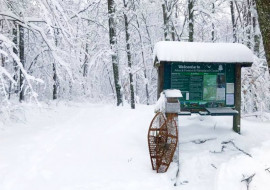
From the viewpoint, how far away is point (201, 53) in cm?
724

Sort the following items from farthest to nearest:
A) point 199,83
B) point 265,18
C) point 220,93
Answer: point 220,93 < point 199,83 < point 265,18

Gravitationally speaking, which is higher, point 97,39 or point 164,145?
point 97,39

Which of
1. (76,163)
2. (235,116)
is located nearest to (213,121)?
(235,116)

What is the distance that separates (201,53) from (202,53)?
0.03 metres

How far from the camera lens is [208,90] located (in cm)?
751

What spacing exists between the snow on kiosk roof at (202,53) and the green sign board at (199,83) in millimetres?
314

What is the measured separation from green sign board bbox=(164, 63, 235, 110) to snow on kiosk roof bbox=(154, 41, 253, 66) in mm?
314

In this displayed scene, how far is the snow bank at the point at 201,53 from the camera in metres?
7.11

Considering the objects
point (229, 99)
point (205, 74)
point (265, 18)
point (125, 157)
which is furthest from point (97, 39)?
point (265, 18)

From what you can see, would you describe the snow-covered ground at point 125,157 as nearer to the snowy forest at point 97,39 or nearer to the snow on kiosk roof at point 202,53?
the snowy forest at point 97,39

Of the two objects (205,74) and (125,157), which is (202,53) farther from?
(125,157)

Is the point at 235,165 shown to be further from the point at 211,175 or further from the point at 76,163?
the point at 76,163

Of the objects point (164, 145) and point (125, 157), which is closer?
point (164, 145)

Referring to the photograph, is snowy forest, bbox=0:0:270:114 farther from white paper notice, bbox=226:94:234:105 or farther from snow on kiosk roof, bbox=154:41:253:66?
white paper notice, bbox=226:94:234:105
